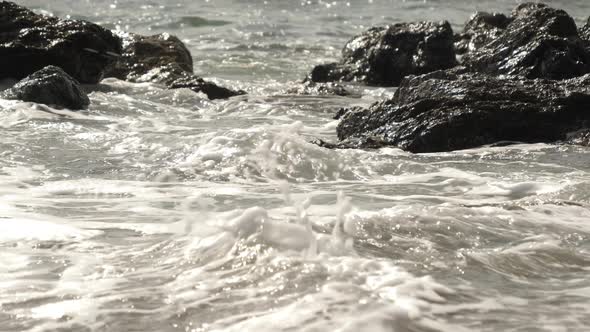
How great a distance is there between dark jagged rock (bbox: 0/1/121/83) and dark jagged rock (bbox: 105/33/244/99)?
33 cm

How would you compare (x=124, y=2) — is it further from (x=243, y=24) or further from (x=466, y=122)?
(x=466, y=122)

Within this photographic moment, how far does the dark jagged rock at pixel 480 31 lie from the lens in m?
14.0

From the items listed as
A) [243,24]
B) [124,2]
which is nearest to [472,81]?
[243,24]

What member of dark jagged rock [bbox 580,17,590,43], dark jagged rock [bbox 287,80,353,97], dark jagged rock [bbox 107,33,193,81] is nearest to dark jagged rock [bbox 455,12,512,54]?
dark jagged rock [bbox 580,17,590,43]

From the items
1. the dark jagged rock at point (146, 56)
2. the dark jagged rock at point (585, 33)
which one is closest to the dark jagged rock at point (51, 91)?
the dark jagged rock at point (146, 56)

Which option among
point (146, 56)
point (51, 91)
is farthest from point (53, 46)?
point (146, 56)

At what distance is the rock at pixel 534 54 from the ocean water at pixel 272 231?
2.30 metres

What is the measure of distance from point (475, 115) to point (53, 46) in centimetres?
588

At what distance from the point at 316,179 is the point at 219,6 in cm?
1891

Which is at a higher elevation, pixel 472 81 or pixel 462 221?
pixel 472 81

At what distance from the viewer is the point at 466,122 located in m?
7.07

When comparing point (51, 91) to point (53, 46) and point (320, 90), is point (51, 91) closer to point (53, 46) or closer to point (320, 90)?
point (53, 46)

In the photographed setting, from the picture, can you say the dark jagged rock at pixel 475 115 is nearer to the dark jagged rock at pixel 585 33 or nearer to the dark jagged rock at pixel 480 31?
the dark jagged rock at pixel 585 33

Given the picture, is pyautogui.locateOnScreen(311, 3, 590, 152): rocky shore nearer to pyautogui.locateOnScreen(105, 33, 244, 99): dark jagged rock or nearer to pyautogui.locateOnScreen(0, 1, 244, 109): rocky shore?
pyautogui.locateOnScreen(105, 33, 244, 99): dark jagged rock
